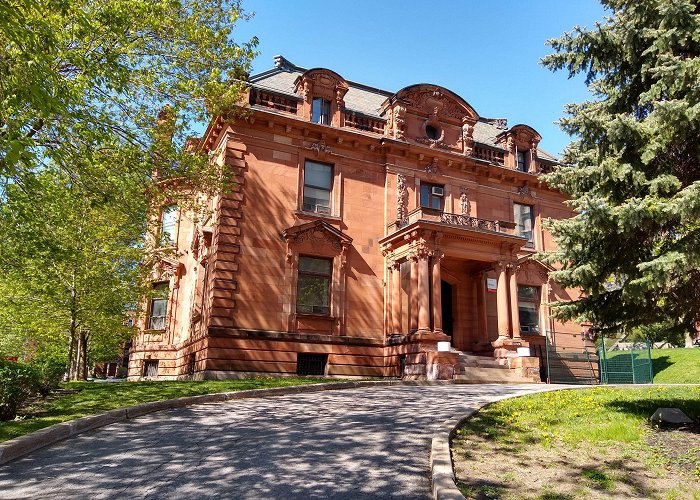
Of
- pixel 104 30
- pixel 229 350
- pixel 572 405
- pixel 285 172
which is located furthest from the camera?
pixel 285 172

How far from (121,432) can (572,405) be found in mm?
8517

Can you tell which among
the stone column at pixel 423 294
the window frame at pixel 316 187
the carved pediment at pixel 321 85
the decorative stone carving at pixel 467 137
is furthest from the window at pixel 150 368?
the decorative stone carving at pixel 467 137

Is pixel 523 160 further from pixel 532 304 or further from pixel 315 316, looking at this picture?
pixel 315 316

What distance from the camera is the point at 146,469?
6766mm

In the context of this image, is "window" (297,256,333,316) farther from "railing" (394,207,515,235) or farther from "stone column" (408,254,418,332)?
"railing" (394,207,515,235)

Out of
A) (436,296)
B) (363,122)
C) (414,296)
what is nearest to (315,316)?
(414,296)

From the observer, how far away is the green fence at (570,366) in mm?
25062

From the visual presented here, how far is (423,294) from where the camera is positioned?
69.5 feet

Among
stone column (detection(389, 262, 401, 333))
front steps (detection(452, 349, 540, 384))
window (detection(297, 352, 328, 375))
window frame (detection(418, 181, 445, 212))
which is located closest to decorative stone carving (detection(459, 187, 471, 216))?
window frame (detection(418, 181, 445, 212))

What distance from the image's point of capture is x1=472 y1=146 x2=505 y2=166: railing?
27.8m

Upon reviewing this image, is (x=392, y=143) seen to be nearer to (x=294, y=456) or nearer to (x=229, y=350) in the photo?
(x=229, y=350)

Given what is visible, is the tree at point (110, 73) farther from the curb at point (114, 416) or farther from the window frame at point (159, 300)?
the window frame at point (159, 300)

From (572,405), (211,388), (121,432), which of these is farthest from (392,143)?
(121,432)

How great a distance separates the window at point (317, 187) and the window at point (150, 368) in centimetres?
1251
